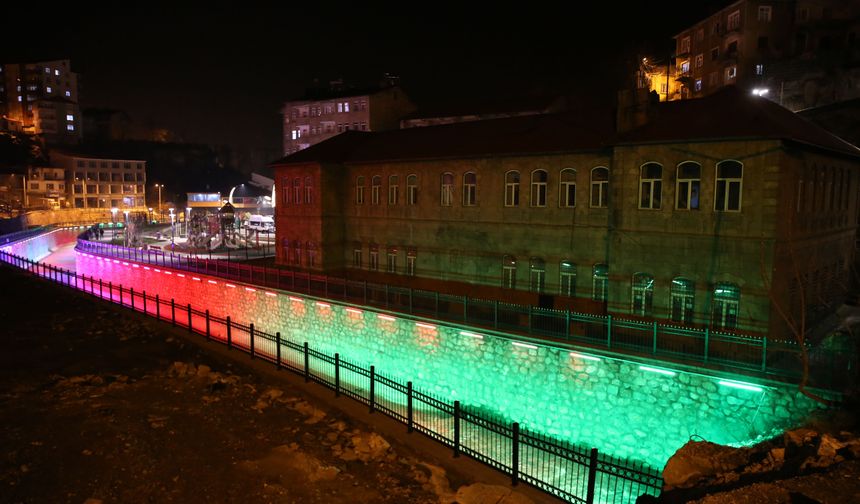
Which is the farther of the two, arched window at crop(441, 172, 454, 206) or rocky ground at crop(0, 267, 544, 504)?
arched window at crop(441, 172, 454, 206)

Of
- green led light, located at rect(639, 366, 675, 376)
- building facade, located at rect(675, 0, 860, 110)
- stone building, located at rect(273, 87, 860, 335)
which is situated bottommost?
green led light, located at rect(639, 366, 675, 376)

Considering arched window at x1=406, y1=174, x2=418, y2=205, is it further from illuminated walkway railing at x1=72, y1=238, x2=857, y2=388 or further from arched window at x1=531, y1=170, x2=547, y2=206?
illuminated walkway railing at x1=72, y1=238, x2=857, y2=388

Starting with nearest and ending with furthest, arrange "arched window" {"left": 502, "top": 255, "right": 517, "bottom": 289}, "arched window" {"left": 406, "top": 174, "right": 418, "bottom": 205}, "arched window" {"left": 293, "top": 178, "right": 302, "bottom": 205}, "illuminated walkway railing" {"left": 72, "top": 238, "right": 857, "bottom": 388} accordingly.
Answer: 1. "illuminated walkway railing" {"left": 72, "top": 238, "right": 857, "bottom": 388}
2. "arched window" {"left": 502, "top": 255, "right": 517, "bottom": 289}
3. "arched window" {"left": 406, "top": 174, "right": 418, "bottom": 205}
4. "arched window" {"left": 293, "top": 178, "right": 302, "bottom": 205}

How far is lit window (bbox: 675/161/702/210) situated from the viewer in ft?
61.5

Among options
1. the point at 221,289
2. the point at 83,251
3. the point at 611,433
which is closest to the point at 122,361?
the point at 221,289

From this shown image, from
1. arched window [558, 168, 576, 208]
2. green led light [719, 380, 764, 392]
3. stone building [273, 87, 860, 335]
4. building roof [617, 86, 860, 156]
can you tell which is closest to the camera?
green led light [719, 380, 764, 392]

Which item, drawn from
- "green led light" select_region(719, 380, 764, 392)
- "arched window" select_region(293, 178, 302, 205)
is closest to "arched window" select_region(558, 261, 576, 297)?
"green led light" select_region(719, 380, 764, 392)

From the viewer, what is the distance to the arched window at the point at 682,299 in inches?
739

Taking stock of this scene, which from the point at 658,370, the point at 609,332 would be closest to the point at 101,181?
the point at 609,332

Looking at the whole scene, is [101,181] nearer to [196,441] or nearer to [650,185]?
[196,441]

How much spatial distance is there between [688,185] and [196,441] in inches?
671

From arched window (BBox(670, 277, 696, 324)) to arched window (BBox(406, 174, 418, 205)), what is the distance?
14247mm

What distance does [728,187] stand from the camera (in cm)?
1809

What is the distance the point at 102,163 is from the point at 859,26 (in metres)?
97.8
